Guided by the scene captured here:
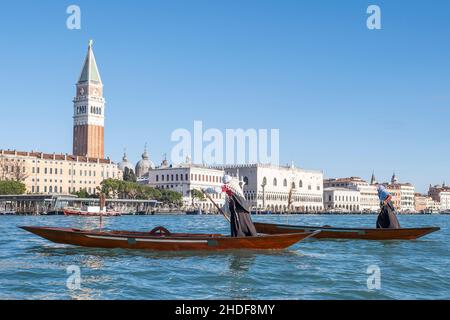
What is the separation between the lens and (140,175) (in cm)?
13350

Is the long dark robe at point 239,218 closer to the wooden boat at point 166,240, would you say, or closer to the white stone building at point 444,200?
the wooden boat at point 166,240

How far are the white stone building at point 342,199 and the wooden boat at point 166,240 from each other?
421 feet

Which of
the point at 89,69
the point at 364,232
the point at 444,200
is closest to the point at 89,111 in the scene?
the point at 89,69

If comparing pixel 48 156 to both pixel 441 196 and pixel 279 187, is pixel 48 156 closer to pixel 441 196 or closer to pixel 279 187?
pixel 279 187

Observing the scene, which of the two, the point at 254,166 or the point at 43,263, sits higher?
the point at 254,166

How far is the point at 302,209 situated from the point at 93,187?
163 ft

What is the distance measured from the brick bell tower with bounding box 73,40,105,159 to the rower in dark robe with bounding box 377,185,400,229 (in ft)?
311

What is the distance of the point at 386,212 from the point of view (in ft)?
81.6

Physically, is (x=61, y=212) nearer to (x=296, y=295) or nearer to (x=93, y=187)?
(x=93, y=187)

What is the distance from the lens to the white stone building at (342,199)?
146m

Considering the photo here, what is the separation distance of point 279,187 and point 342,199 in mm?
25345

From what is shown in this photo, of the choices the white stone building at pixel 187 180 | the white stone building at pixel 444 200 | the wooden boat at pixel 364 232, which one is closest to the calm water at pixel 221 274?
the wooden boat at pixel 364 232
